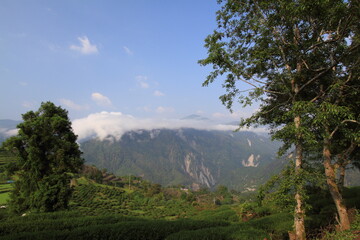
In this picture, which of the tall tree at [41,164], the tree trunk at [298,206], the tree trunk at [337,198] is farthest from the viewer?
the tall tree at [41,164]

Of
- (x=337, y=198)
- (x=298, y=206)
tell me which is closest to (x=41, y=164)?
(x=298, y=206)

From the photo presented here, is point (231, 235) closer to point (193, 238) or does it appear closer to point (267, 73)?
point (193, 238)

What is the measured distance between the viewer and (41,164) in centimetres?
2467

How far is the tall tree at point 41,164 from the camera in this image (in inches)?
936

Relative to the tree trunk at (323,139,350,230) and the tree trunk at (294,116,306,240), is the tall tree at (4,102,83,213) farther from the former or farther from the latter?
the tree trunk at (323,139,350,230)

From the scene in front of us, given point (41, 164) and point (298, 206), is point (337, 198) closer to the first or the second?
point (298, 206)

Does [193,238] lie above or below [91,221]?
above

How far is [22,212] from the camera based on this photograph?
81.9 ft

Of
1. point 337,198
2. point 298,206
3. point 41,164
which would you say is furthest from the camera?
point 41,164

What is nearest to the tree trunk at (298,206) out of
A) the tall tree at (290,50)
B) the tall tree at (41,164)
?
the tall tree at (290,50)

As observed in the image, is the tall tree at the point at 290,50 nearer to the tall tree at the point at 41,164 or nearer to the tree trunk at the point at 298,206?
the tree trunk at the point at 298,206

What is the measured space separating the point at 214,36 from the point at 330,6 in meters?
5.69

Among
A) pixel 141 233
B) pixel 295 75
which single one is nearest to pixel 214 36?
pixel 295 75

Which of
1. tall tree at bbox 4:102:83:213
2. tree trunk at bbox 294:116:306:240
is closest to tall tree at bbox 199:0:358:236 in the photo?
tree trunk at bbox 294:116:306:240
